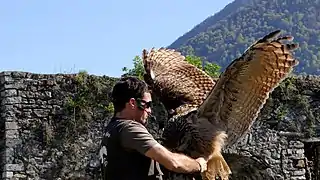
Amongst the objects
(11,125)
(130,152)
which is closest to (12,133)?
(11,125)

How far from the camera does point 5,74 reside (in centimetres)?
1032

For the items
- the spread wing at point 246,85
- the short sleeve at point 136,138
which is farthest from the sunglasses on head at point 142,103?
the spread wing at point 246,85

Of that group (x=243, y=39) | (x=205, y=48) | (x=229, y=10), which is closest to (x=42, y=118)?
(x=205, y=48)

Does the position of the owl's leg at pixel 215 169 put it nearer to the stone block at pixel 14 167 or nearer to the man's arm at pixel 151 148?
the man's arm at pixel 151 148

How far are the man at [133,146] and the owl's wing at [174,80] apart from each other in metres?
1.41

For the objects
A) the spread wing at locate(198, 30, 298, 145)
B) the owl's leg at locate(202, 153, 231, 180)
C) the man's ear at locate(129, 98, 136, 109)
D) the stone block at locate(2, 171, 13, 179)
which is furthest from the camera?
the stone block at locate(2, 171, 13, 179)

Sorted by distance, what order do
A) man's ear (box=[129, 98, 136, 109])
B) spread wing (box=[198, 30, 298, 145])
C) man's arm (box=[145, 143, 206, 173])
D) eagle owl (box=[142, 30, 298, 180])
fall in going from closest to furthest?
man's arm (box=[145, 143, 206, 173]) → man's ear (box=[129, 98, 136, 109]) → eagle owl (box=[142, 30, 298, 180]) → spread wing (box=[198, 30, 298, 145])

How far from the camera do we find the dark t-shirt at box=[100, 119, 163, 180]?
378cm

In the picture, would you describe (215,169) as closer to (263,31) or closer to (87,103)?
(87,103)

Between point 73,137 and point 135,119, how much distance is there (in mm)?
6804

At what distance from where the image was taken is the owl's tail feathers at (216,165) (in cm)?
475

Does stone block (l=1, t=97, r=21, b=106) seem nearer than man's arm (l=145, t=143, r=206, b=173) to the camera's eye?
No

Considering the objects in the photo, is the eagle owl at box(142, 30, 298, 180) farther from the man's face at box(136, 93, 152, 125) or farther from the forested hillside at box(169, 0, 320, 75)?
the forested hillside at box(169, 0, 320, 75)

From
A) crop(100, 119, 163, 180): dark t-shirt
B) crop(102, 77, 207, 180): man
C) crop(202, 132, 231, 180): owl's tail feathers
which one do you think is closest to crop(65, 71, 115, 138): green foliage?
crop(202, 132, 231, 180): owl's tail feathers
